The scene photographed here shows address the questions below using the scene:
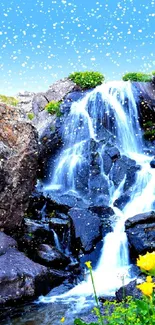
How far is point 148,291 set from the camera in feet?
5.37

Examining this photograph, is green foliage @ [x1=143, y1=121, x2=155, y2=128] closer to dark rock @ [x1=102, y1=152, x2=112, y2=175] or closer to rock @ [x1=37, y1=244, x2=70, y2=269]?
dark rock @ [x1=102, y1=152, x2=112, y2=175]

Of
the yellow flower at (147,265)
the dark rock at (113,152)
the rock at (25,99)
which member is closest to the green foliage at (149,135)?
the dark rock at (113,152)

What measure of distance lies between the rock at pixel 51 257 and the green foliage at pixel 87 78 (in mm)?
10678

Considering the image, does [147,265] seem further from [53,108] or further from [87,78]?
[87,78]

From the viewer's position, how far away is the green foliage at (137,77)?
A: 20.1 meters

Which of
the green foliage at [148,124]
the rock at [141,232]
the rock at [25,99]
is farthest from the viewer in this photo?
the rock at [25,99]

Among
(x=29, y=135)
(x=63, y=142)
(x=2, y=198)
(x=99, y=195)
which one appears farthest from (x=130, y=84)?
(x=2, y=198)

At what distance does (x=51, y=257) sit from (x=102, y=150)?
6241 millimetres

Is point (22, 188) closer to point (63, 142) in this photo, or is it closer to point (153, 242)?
point (153, 242)

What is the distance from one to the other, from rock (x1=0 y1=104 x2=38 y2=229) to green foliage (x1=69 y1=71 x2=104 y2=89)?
944 cm

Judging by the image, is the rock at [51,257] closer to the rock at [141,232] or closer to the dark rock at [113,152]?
the rock at [141,232]

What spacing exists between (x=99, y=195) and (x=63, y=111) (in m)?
5.39

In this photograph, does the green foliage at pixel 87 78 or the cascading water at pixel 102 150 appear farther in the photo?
the green foliage at pixel 87 78

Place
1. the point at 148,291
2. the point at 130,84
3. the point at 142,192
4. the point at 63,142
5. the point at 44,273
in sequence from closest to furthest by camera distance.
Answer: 1. the point at 148,291
2. the point at 44,273
3. the point at 142,192
4. the point at 63,142
5. the point at 130,84
